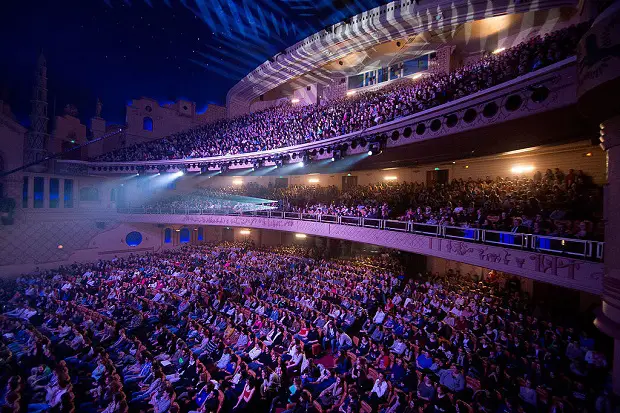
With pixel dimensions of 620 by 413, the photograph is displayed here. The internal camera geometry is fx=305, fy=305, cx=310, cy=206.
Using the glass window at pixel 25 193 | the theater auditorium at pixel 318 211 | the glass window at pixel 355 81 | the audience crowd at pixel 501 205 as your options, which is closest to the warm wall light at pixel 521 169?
the theater auditorium at pixel 318 211

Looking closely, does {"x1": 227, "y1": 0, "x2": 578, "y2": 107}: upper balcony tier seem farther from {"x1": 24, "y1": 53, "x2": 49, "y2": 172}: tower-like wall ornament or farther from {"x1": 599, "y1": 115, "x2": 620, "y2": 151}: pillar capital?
{"x1": 24, "y1": 53, "x2": 49, "y2": 172}: tower-like wall ornament

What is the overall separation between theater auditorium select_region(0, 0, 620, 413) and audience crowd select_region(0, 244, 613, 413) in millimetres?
76

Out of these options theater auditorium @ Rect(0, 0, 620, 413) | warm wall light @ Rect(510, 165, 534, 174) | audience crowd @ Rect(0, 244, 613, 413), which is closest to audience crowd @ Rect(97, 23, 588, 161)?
theater auditorium @ Rect(0, 0, 620, 413)

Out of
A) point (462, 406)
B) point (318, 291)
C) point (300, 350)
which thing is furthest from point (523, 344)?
point (318, 291)

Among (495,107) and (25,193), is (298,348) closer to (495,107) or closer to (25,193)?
(495,107)

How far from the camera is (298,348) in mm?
9227

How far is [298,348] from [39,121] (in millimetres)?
26885

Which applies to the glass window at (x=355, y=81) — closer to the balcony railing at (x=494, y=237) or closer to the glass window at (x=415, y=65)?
the glass window at (x=415, y=65)

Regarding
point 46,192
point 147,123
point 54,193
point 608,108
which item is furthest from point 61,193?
point 608,108

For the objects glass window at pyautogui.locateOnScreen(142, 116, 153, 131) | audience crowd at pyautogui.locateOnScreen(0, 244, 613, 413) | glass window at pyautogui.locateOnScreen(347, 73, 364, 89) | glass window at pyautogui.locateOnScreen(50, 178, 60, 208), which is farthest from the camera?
glass window at pyautogui.locateOnScreen(142, 116, 153, 131)

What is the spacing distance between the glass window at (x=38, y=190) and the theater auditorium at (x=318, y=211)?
146 millimetres

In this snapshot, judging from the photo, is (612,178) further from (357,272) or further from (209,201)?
(209,201)

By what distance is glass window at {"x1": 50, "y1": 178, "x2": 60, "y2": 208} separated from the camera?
24.2 meters

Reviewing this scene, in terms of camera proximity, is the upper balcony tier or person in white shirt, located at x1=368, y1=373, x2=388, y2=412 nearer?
person in white shirt, located at x1=368, y1=373, x2=388, y2=412
